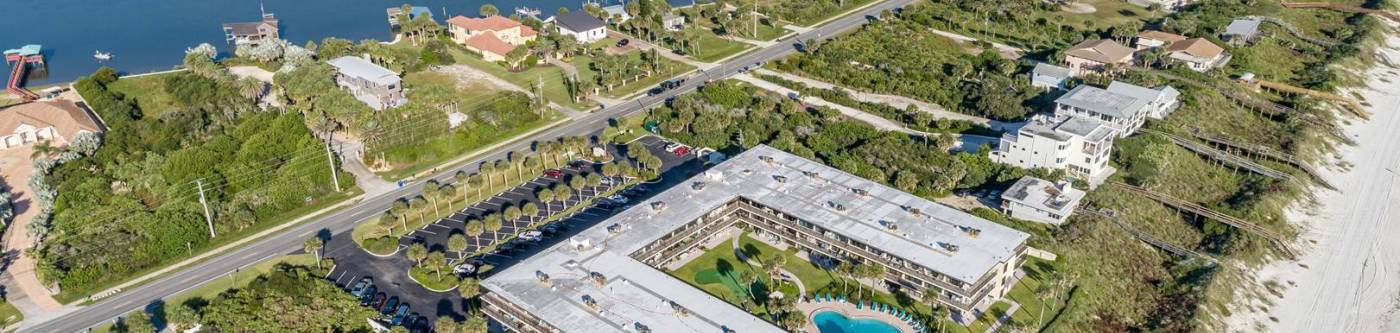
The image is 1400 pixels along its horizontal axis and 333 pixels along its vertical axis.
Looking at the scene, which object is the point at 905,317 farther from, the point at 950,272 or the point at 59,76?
the point at 59,76

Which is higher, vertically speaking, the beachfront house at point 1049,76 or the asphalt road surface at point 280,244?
the beachfront house at point 1049,76

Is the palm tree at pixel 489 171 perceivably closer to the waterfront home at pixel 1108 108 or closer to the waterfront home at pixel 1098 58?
the waterfront home at pixel 1108 108

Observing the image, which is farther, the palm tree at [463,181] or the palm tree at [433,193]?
the palm tree at [463,181]

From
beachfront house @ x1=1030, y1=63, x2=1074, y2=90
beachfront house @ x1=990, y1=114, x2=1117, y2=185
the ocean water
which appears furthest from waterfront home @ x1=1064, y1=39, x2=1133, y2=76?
the ocean water

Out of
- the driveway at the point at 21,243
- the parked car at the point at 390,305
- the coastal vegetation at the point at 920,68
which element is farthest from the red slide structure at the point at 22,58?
the coastal vegetation at the point at 920,68

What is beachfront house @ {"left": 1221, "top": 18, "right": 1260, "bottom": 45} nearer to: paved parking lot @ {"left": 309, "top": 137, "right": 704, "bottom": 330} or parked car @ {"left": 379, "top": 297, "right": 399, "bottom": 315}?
paved parking lot @ {"left": 309, "top": 137, "right": 704, "bottom": 330}

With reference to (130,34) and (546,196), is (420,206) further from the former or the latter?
(130,34)
